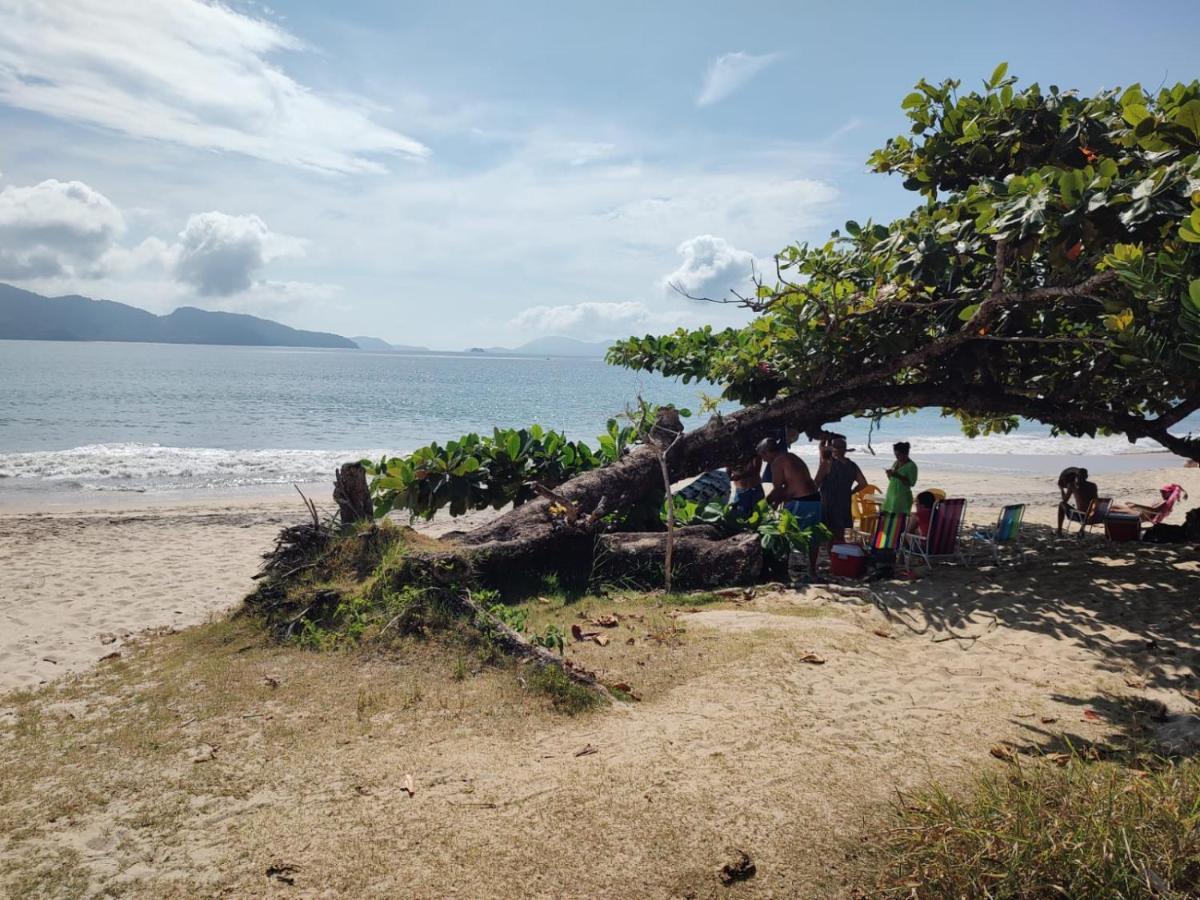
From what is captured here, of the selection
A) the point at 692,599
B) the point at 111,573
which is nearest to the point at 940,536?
the point at 692,599

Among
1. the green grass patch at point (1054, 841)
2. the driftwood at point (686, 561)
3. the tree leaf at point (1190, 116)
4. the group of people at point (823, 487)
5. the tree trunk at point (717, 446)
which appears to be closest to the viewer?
the green grass patch at point (1054, 841)

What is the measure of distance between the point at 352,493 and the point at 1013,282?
7214 mm

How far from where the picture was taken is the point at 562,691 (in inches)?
199

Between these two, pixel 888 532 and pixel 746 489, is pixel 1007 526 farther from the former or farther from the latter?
pixel 746 489

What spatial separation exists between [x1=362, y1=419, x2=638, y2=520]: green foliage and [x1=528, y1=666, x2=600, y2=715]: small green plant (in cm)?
409

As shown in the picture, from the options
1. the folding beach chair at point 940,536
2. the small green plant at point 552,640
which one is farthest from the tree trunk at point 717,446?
the folding beach chair at point 940,536

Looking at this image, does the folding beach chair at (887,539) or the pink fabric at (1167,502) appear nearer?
the folding beach chair at (887,539)

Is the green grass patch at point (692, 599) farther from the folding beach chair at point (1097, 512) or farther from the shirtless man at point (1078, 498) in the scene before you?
the shirtless man at point (1078, 498)

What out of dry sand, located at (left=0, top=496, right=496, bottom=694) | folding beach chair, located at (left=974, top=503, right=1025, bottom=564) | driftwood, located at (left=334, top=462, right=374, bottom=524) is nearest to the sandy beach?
dry sand, located at (left=0, top=496, right=496, bottom=694)

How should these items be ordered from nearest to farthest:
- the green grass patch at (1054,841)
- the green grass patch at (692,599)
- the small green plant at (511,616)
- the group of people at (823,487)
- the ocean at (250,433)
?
the green grass patch at (1054,841) → the small green plant at (511,616) → the green grass patch at (692,599) → the group of people at (823,487) → the ocean at (250,433)

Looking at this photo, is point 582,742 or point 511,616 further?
point 511,616

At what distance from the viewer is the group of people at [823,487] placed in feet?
28.7

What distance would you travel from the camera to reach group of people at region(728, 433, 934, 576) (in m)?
8.74

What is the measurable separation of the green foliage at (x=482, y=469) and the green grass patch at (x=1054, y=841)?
6479 mm
